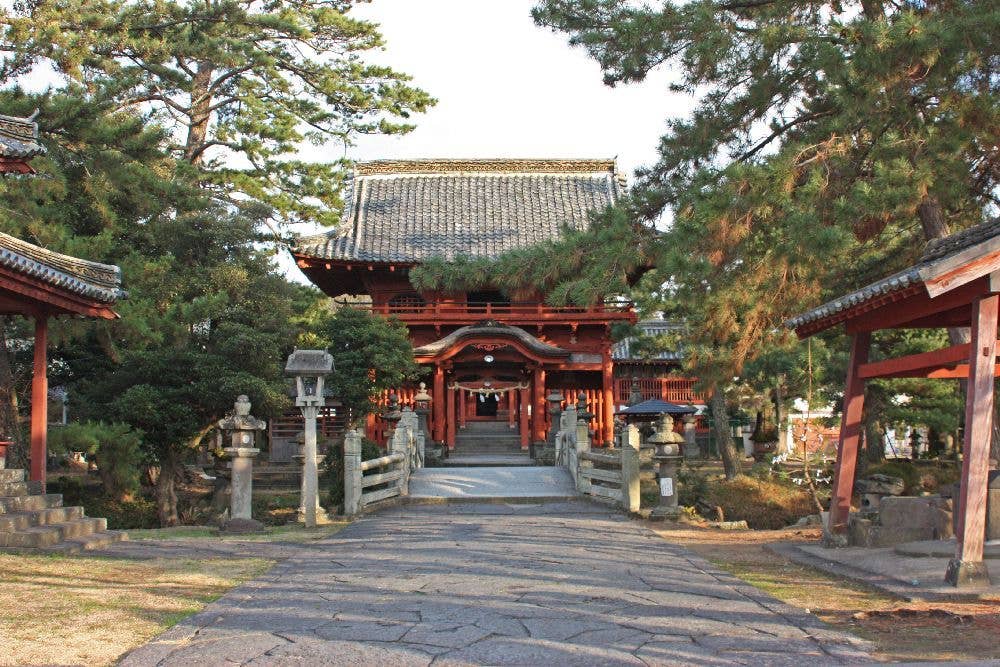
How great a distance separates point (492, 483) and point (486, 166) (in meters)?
16.2

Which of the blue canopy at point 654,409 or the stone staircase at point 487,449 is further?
the blue canopy at point 654,409

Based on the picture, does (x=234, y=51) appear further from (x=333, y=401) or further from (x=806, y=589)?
(x=806, y=589)

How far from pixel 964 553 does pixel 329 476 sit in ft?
49.2

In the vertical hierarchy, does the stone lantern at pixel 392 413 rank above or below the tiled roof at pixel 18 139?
below

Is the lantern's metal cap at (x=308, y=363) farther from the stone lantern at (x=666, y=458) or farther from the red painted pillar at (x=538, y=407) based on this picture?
the red painted pillar at (x=538, y=407)

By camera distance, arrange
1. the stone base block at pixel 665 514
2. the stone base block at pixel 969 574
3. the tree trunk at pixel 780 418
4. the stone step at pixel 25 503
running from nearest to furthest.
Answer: the stone base block at pixel 969 574
the stone step at pixel 25 503
the stone base block at pixel 665 514
the tree trunk at pixel 780 418

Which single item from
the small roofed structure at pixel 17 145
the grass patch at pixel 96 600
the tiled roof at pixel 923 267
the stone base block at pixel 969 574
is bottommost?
the grass patch at pixel 96 600

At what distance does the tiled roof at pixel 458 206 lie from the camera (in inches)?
1109

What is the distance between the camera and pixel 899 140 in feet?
35.9

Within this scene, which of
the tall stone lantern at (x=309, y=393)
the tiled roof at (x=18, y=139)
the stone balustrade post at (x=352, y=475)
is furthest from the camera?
the stone balustrade post at (x=352, y=475)

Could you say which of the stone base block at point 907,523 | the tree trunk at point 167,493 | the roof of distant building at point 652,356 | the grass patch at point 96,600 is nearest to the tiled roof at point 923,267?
the stone base block at point 907,523

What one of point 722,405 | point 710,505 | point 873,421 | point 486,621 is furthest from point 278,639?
point 873,421

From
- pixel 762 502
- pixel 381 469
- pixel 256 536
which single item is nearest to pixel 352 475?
pixel 256 536

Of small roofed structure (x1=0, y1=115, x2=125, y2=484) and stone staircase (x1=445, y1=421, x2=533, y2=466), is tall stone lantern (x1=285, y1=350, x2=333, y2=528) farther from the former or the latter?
stone staircase (x1=445, y1=421, x2=533, y2=466)
